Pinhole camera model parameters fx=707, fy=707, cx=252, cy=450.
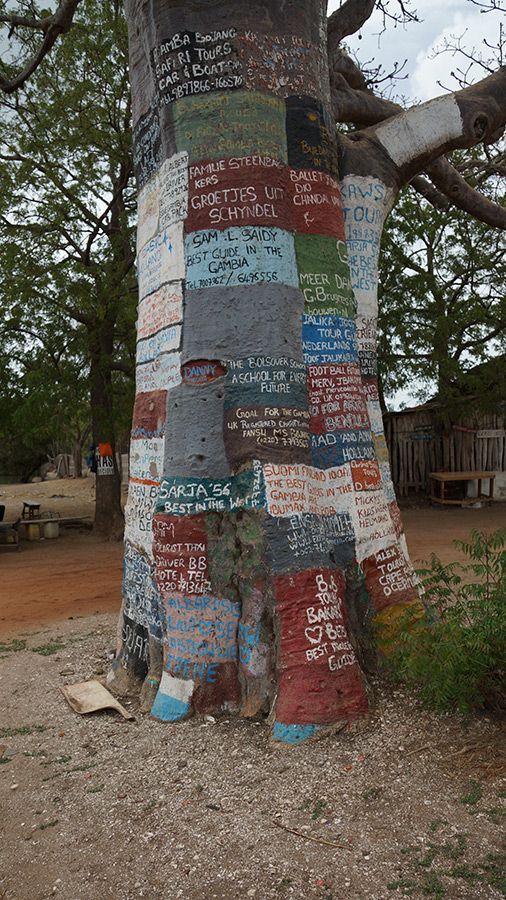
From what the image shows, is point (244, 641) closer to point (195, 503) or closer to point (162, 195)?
point (195, 503)

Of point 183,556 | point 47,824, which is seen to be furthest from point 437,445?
point 47,824

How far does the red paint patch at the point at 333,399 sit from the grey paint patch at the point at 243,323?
18 centimetres

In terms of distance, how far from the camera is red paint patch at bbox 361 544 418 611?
4148 millimetres

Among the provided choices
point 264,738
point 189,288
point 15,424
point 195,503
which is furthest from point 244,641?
point 15,424

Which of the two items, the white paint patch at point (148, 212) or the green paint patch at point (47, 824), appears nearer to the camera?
the green paint patch at point (47, 824)

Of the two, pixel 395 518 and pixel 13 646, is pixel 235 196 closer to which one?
pixel 395 518

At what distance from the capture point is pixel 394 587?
4207 millimetres

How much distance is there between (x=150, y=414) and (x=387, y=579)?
1.75 metres

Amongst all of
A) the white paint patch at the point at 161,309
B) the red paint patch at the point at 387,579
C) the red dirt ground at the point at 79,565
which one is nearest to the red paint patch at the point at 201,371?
the white paint patch at the point at 161,309

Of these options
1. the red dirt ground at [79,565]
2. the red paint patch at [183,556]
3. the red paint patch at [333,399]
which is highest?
the red paint patch at [333,399]

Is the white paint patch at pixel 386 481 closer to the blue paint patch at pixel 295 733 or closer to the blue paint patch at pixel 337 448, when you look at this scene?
the blue paint patch at pixel 337 448

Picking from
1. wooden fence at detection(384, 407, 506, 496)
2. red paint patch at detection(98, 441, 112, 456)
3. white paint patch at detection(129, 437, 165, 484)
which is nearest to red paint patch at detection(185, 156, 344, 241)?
white paint patch at detection(129, 437, 165, 484)

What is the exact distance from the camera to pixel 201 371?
13.2ft

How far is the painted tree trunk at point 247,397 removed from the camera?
3.77 meters
